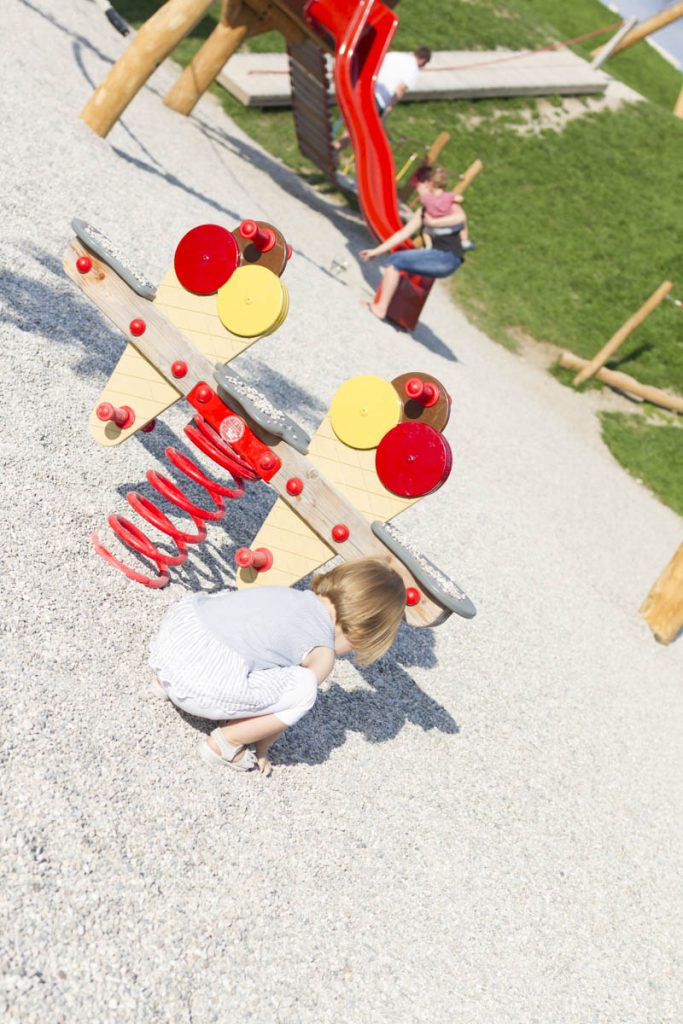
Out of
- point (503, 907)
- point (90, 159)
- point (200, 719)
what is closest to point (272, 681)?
point (200, 719)

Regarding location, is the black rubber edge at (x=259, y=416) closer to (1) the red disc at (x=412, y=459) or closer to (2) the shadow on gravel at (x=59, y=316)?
(1) the red disc at (x=412, y=459)

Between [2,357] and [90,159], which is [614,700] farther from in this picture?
[90,159]

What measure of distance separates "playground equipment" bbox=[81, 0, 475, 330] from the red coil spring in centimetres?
548

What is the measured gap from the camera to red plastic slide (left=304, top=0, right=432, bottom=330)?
8.67 m

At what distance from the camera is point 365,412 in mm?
3625

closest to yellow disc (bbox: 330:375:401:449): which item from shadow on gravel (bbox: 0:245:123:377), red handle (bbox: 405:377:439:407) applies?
red handle (bbox: 405:377:439:407)

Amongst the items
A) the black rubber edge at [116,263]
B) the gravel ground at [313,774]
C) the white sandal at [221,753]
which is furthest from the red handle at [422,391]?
the white sandal at [221,753]

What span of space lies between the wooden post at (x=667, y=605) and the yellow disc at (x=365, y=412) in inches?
155

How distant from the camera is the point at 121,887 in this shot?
2600mm

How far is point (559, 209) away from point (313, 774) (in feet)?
40.8

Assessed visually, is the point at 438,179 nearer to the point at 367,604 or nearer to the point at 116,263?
the point at 116,263

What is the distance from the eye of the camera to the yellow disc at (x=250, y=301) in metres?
3.59

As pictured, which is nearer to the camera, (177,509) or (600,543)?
(177,509)

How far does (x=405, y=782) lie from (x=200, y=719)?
3.25 feet
